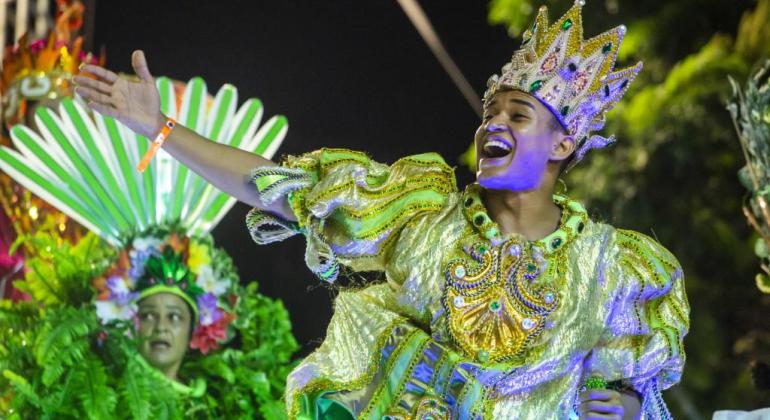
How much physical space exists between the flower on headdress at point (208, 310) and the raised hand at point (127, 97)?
11.0 feet

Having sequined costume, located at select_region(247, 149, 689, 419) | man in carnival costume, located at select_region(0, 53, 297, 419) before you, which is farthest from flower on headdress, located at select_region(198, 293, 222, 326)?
sequined costume, located at select_region(247, 149, 689, 419)

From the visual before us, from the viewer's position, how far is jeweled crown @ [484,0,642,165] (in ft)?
11.4

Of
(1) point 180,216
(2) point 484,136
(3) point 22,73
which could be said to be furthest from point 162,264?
(2) point 484,136

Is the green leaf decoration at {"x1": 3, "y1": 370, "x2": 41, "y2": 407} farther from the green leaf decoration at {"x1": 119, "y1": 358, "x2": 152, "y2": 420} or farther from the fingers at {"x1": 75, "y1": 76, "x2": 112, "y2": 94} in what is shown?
the fingers at {"x1": 75, "y1": 76, "x2": 112, "y2": 94}

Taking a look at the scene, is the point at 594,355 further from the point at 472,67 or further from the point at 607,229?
the point at 472,67

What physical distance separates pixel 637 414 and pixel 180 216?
3.88 metres

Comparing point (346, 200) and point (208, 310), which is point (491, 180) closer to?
point (346, 200)

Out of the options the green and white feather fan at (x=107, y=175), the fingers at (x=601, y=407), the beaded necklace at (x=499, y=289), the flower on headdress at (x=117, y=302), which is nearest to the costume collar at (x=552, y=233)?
the beaded necklace at (x=499, y=289)

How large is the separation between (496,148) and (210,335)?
11.7 feet

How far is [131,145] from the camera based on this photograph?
22.4ft

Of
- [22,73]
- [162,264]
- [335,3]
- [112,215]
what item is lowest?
[162,264]

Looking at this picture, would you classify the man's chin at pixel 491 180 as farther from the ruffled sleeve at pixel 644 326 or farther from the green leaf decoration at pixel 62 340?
the green leaf decoration at pixel 62 340

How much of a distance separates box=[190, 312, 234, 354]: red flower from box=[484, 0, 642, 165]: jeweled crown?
3422 mm

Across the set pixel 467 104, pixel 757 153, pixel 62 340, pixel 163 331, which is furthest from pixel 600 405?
pixel 467 104
